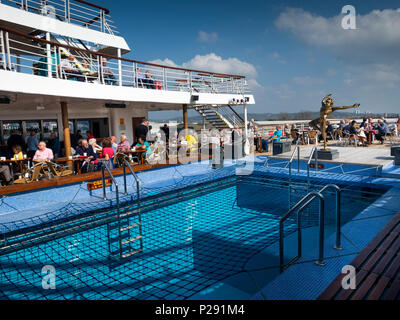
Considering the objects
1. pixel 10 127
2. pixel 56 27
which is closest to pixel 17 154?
pixel 10 127

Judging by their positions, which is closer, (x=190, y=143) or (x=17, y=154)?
(x=17, y=154)

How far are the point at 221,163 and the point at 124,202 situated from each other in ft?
13.8

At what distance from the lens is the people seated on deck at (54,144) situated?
10.0m

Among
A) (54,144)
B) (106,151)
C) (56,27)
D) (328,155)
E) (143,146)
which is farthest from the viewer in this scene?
(54,144)

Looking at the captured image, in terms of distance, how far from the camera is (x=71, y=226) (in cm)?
502

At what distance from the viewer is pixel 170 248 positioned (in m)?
5.01

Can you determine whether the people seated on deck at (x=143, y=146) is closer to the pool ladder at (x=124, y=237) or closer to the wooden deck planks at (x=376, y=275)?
the pool ladder at (x=124, y=237)

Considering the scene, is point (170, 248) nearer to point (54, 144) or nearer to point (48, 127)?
point (54, 144)

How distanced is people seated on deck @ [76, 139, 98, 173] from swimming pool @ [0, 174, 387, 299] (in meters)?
2.68

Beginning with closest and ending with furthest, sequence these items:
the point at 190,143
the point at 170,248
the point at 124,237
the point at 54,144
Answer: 1. the point at 170,248
2. the point at 124,237
3. the point at 54,144
4. the point at 190,143

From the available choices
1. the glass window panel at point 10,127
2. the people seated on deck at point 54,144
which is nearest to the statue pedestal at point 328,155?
the people seated on deck at point 54,144

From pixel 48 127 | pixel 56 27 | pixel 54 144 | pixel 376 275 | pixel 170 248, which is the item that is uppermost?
pixel 56 27

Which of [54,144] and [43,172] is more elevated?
[54,144]

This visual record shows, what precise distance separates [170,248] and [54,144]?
281 inches
